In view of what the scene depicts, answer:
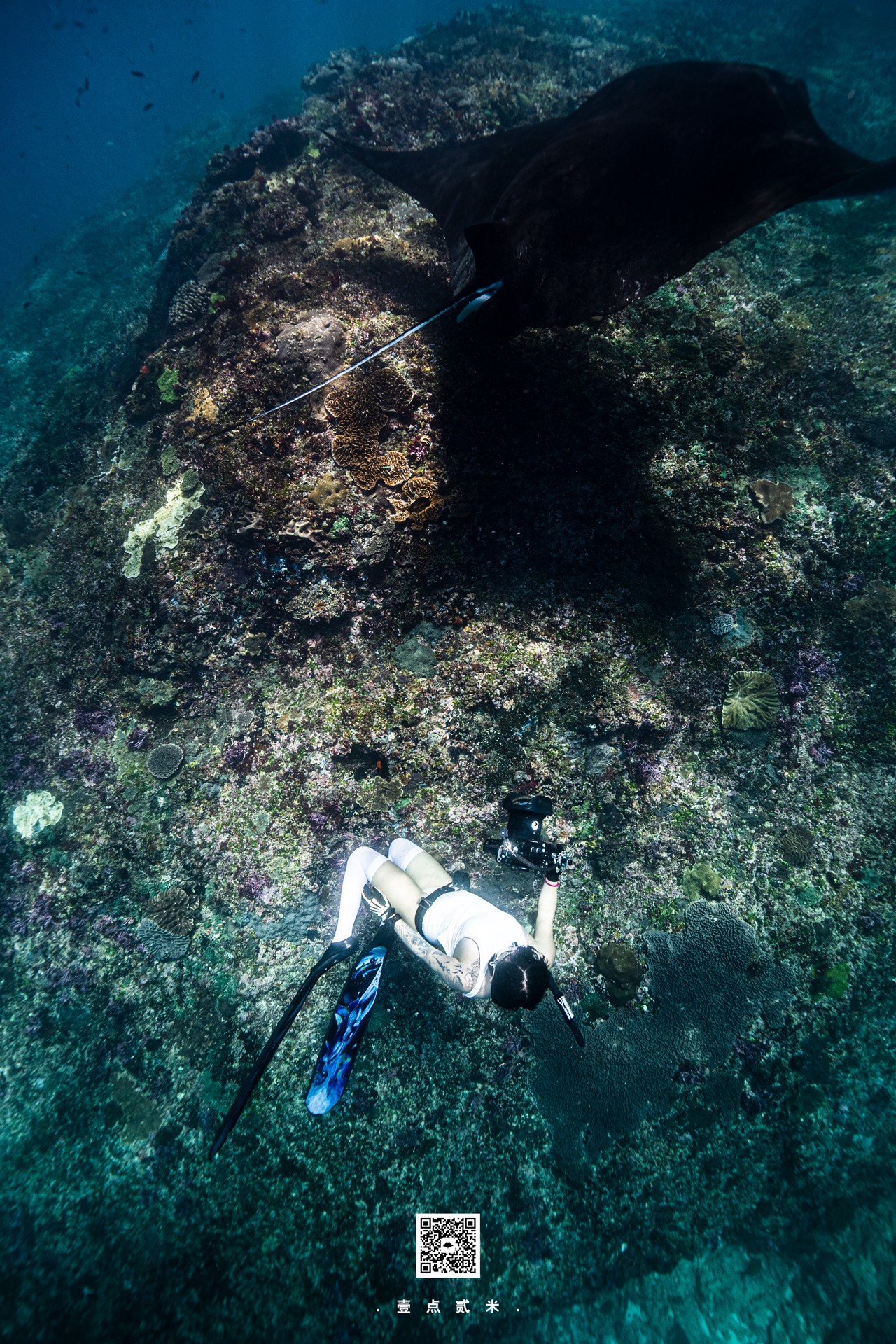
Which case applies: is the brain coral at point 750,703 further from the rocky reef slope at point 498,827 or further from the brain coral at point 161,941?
the brain coral at point 161,941

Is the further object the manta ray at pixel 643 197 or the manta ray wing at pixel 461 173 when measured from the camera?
the manta ray wing at pixel 461 173

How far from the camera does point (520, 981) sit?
10.5 feet

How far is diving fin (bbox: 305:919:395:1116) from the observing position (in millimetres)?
3729

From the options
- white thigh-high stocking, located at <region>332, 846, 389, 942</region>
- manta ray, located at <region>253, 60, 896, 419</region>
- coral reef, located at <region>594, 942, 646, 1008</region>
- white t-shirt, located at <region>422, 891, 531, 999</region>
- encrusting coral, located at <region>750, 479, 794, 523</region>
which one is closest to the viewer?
manta ray, located at <region>253, 60, 896, 419</region>

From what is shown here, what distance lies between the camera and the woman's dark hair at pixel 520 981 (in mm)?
3158

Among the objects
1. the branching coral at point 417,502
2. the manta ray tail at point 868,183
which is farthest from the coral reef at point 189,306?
the manta ray tail at point 868,183

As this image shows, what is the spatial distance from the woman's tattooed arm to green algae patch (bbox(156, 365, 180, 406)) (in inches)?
240

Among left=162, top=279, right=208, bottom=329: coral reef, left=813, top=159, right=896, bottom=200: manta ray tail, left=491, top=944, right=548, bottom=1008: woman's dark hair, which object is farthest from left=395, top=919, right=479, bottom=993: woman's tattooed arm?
left=162, top=279, right=208, bottom=329: coral reef

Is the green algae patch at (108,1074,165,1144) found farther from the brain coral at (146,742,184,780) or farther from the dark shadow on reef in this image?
the dark shadow on reef

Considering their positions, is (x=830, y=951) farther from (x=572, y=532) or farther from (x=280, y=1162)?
(x=280, y=1162)

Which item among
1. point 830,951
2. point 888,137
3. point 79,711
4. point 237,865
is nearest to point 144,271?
point 79,711

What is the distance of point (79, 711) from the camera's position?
5863mm

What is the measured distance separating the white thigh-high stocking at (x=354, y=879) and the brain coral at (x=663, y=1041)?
2284mm

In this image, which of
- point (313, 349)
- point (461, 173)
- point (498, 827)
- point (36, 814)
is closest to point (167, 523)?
point (313, 349)
